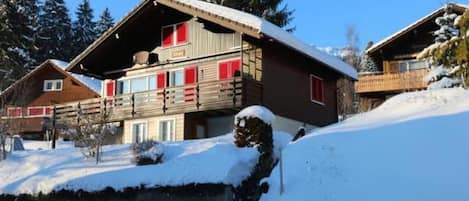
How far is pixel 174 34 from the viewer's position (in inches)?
1145

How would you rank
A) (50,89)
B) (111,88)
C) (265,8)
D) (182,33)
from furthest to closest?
1. (50,89)
2. (265,8)
3. (111,88)
4. (182,33)

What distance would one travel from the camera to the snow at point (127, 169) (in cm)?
1661

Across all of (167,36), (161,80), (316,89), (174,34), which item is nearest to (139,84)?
(161,80)

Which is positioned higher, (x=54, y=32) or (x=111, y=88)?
(x=54, y=32)

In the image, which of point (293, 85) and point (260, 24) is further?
point (293, 85)

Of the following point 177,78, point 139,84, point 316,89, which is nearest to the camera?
point 177,78

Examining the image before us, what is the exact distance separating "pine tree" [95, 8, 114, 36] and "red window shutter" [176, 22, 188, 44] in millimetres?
40383

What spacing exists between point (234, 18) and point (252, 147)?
9.00 meters

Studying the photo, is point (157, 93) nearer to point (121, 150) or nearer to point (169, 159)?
point (121, 150)

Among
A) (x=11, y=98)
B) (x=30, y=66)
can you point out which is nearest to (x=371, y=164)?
(x=11, y=98)

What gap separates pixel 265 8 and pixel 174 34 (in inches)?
539

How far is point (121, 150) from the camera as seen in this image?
818 inches

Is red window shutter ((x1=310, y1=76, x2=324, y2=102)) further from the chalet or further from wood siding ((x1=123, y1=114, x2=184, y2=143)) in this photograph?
wood siding ((x1=123, y1=114, x2=184, y2=143))

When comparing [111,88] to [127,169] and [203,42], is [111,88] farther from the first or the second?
[127,169]
